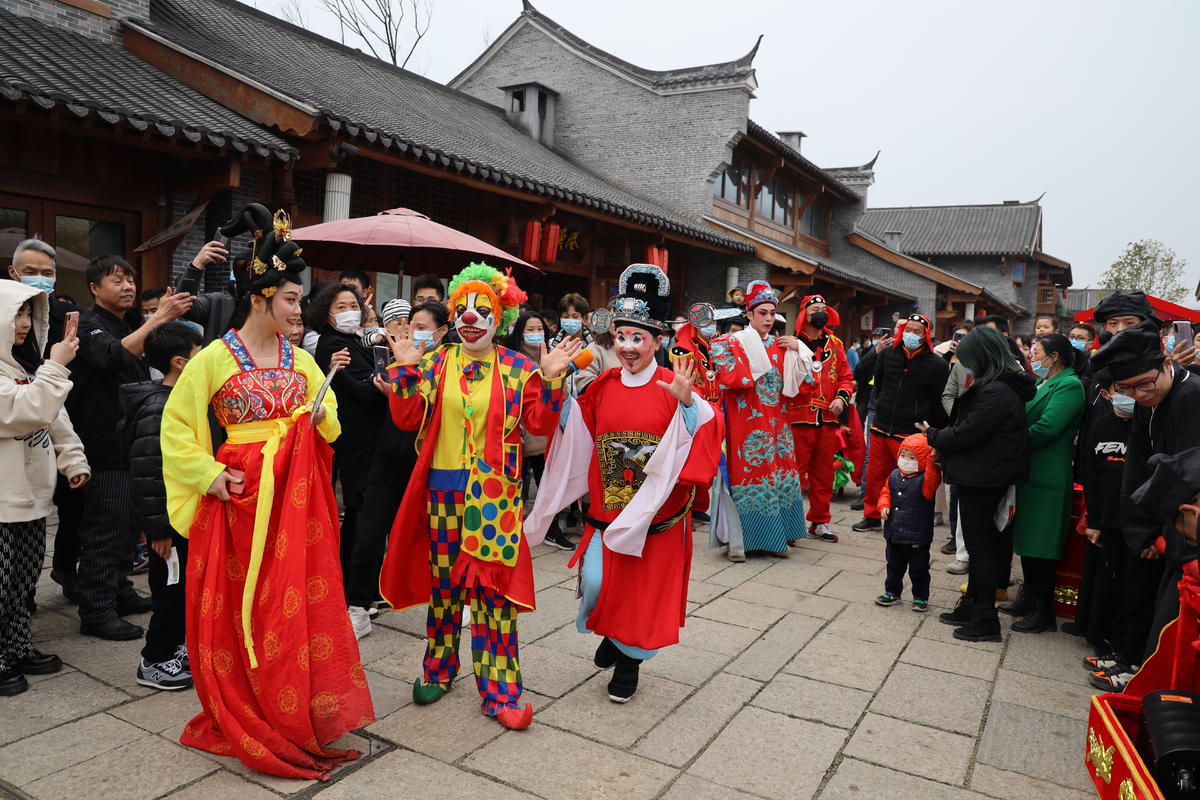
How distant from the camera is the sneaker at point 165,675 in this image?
3436mm

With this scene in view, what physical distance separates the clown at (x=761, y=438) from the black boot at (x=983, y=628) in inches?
71.9

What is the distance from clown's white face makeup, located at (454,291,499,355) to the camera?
130 inches

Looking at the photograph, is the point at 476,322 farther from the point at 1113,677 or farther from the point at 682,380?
the point at 1113,677

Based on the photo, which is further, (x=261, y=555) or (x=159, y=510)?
(x=159, y=510)

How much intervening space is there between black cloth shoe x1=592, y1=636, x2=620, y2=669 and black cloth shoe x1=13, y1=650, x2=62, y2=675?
95.2 inches

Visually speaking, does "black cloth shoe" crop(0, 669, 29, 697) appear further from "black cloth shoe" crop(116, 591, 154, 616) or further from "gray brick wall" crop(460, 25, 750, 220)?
"gray brick wall" crop(460, 25, 750, 220)

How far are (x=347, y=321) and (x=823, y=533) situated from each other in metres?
4.59

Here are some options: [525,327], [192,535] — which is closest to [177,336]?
[192,535]

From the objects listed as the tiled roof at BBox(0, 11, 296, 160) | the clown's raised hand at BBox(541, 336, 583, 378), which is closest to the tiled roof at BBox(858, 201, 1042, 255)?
the tiled roof at BBox(0, 11, 296, 160)

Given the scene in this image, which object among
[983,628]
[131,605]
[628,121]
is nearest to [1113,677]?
[983,628]

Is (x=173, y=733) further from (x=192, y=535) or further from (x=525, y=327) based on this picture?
(x=525, y=327)

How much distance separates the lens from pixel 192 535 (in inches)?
117

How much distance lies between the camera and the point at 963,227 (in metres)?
37.5

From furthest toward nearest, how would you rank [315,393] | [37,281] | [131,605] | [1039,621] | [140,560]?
[140,560], [1039,621], [131,605], [37,281], [315,393]
